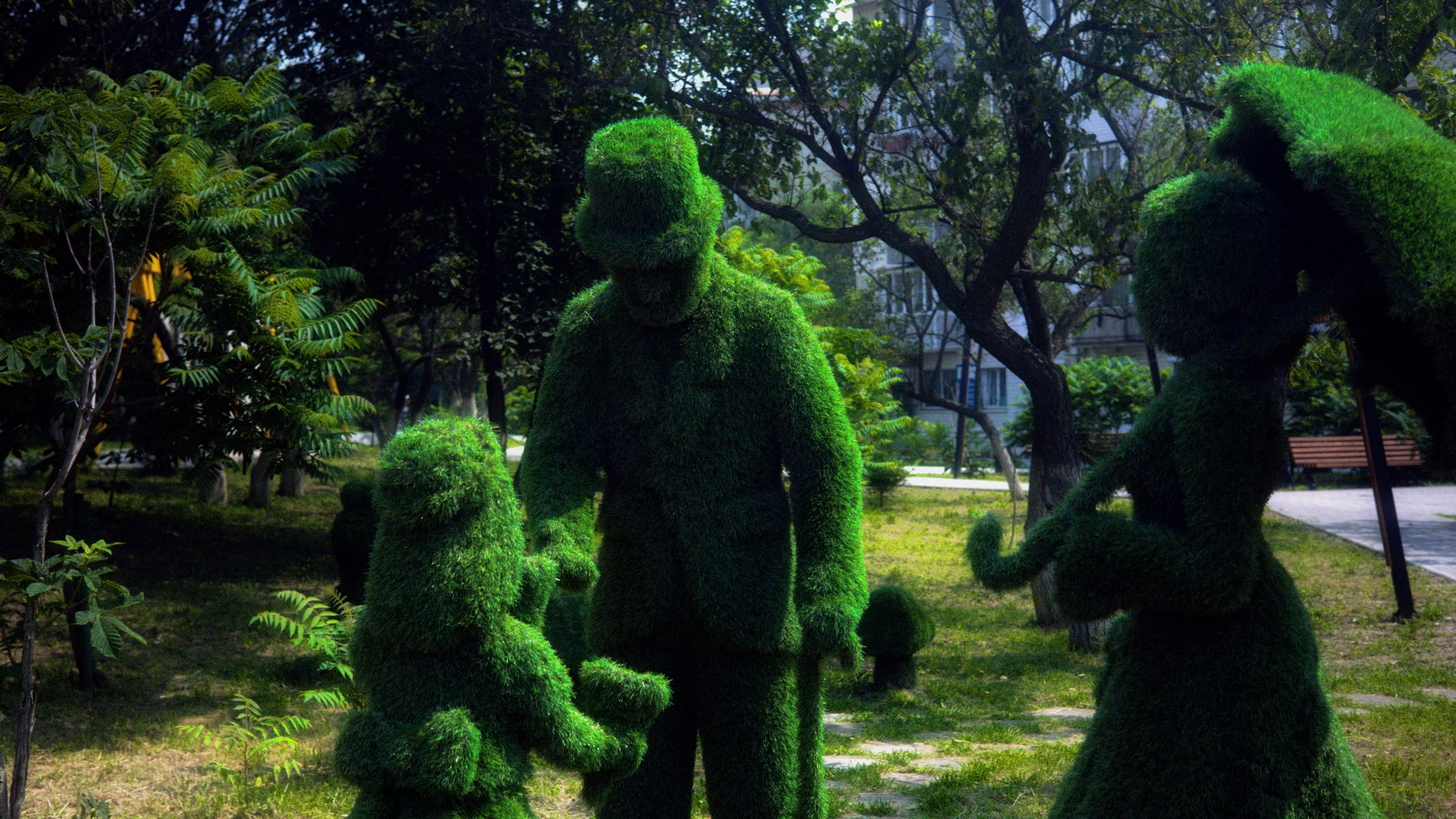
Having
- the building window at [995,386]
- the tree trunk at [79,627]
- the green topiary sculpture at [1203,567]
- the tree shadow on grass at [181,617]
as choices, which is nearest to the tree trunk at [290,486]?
the tree shadow on grass at [181,617]

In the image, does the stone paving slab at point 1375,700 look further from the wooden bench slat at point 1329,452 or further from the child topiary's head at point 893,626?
the wooden bench slat at point 1329,452

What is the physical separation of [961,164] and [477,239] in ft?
16.5

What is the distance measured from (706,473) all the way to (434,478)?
2.88ft

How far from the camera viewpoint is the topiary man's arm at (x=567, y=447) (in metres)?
3.08

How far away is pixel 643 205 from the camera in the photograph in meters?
3.05

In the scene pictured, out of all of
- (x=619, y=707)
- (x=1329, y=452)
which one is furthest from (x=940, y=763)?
(x=1329, y=452)

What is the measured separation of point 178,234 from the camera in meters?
5.86

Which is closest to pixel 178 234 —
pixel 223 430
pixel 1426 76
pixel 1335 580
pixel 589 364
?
pixel 223 430

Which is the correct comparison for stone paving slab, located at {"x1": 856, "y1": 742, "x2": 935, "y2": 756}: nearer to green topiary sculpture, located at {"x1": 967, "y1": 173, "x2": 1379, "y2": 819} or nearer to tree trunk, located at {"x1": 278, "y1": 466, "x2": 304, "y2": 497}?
green topiary sculpture, located at {"x1": 967, "y1": 173, "x2": 1379, "y2": 819}

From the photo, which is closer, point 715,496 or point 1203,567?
point 1203,567

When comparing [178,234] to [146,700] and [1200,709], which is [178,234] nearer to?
[146,700]

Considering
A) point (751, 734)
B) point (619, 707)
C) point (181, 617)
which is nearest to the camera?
point (619, 707)

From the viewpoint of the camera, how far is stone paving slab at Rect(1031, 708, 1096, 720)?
666 cm

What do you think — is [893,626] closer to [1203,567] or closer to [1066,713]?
[1066,713]
